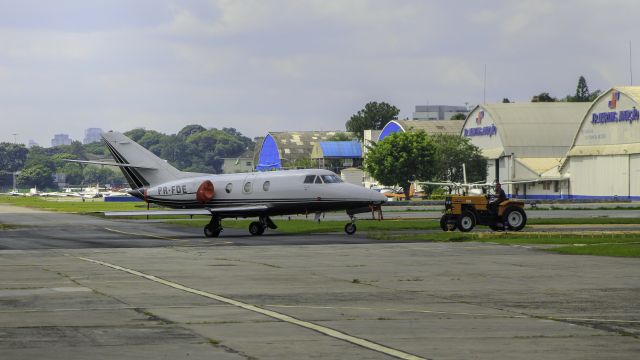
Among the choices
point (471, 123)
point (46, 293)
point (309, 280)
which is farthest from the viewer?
point (471, 123)

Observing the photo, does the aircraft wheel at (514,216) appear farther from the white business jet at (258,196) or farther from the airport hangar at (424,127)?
the airport hangar at (424,127)

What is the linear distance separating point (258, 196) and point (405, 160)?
7830 centimetres

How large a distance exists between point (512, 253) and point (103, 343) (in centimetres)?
1969

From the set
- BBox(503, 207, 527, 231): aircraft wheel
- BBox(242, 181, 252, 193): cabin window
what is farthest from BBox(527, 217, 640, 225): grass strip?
BBox(242, 181, 252, 193): cabin window

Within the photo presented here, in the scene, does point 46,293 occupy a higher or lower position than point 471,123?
lower

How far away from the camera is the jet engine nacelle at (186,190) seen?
48000mm

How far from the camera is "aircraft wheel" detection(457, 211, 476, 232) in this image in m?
45.3

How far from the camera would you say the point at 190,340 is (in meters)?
14.4

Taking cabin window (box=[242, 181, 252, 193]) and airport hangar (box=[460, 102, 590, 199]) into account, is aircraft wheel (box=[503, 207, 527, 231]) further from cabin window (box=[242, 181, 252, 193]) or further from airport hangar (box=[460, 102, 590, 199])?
airport hangar (box=[460, 102, 590, 199])

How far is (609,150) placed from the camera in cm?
10406

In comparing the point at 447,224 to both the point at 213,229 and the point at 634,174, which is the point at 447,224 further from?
the point at 634,174

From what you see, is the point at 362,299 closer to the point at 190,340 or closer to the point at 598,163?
the point at 190,340

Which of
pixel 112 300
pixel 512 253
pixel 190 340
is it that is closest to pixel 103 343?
pixel 190 340

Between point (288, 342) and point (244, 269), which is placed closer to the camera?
point (288, 342)
